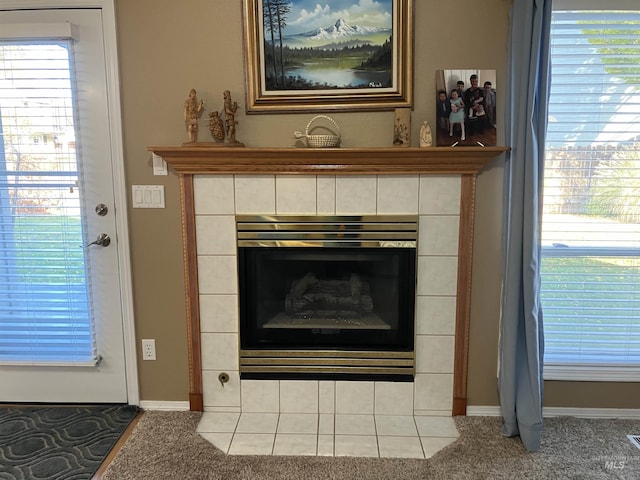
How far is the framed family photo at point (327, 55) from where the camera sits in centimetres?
205

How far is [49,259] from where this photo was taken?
2.26 m

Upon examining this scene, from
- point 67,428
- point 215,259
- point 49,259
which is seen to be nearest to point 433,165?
point 215,259

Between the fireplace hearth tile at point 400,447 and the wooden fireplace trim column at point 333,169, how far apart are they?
34 cm

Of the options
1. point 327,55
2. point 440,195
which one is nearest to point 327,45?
point 327,55

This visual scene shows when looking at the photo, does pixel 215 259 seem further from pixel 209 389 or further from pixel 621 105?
pixel 621 105

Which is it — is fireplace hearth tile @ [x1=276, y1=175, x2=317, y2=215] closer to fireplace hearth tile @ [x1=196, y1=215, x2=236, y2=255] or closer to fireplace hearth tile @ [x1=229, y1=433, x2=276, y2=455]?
fireplace hearth tile @ [x1=196, y1=215, x2=236, y2=255]

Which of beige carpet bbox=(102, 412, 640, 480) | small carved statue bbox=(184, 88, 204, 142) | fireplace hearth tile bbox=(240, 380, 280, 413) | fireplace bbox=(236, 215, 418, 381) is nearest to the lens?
beige carpet bbox=(102, 412, 640, 480)

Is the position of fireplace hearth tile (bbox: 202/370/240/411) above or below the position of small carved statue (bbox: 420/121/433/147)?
below

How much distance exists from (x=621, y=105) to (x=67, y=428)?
3047 millimetres

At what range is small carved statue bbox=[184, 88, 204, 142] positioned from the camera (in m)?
2.06

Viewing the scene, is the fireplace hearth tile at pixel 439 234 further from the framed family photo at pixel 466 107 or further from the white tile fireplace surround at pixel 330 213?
the framed family photo at pixel 466 107

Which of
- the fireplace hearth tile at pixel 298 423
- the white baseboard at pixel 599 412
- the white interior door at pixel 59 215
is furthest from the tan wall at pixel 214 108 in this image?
the fireplace hearth tile at pixel 298 423

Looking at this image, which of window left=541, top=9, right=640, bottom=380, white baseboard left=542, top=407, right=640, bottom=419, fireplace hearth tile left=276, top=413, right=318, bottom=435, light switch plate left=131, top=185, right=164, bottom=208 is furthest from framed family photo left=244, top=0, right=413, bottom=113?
white baseboard left=542, top=407, right=640, bottom=419

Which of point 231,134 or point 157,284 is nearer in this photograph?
point 231,134
